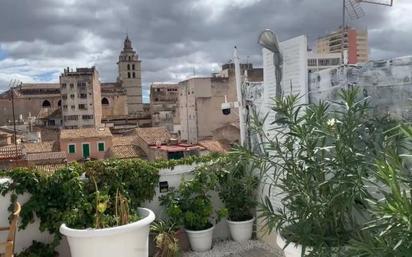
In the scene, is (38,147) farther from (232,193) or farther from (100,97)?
(100,97)

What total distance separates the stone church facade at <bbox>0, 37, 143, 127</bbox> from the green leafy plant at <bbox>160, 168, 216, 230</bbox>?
50312mm

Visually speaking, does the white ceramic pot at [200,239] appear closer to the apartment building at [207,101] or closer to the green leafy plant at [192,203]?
the green leafy plant at [192,203]

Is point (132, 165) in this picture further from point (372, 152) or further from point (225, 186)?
point (372, 152)

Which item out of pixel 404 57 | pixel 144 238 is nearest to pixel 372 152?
pixel 404 57

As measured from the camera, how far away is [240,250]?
5.68 meters

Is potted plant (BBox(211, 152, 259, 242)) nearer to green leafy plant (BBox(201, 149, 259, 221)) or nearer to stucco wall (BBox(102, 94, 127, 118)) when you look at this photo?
green leafy plant (BBox(201, 149, 259, 221))

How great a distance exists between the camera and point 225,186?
19.3 feet

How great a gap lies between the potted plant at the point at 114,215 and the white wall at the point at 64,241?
251mm

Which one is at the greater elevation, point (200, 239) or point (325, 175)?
point (325, 175)

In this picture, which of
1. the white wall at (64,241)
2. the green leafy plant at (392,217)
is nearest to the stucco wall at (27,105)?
the white wall at (64,241)

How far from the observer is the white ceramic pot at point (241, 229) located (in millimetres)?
5855

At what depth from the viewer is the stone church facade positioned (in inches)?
2268

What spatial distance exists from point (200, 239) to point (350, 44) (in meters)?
3.22

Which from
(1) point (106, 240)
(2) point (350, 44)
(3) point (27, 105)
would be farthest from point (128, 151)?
(3) point (27, 105)
